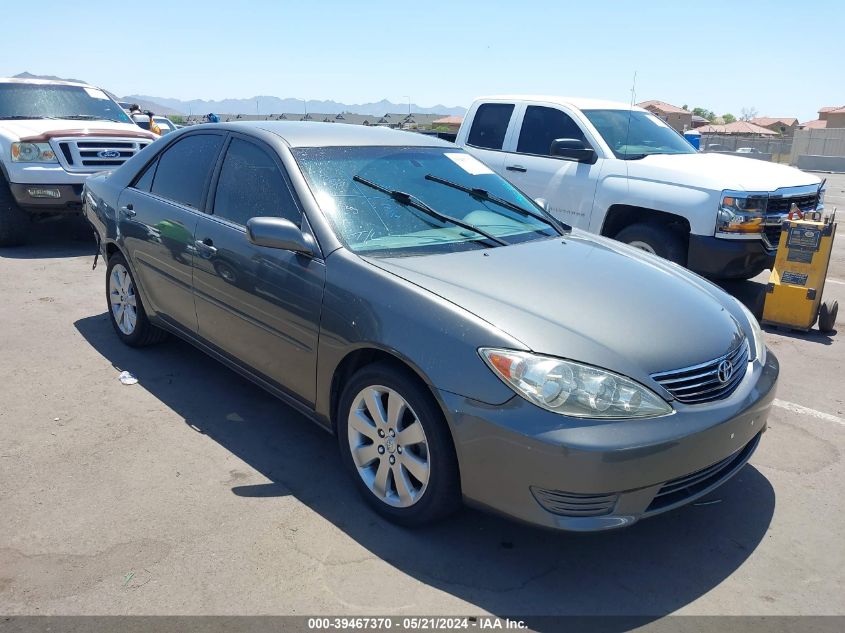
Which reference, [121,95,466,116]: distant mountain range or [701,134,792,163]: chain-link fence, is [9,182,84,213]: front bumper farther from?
[701,134,792,163]: chain-link fence

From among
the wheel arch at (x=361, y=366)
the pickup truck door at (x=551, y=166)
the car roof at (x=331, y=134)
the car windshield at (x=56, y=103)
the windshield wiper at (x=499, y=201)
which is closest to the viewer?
the wheel arch at (x=361, y=366)

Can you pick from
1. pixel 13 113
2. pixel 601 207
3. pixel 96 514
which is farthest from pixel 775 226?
pixel 13 113

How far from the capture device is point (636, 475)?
2.63 metres

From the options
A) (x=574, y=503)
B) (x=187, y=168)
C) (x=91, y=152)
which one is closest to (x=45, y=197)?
(x=91, y=152)

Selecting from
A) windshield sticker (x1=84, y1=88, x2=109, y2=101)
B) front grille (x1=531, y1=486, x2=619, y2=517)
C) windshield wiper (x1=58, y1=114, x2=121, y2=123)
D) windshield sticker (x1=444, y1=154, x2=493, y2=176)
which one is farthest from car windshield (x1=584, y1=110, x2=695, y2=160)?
windshield sticker (x1=84, y1=88, x2=109, y2=101)

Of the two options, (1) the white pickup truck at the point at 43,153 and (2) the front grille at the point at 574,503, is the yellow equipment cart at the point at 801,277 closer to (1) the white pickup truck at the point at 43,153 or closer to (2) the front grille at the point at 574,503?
(2) the front grille at the point at 574,503

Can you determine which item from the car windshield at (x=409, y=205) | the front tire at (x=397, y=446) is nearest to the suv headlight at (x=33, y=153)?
the car windshield at (x=409, y=205)

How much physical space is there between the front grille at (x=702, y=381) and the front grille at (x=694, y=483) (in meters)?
0.28

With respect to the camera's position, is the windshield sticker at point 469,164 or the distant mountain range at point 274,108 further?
the distant mountain range at point 274,108

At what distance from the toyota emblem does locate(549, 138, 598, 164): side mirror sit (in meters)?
4.39

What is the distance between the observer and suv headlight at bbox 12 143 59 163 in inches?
327

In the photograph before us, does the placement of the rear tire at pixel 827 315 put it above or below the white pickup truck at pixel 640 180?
below

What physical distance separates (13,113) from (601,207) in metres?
→ 7.49

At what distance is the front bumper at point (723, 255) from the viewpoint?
629 centimetres
